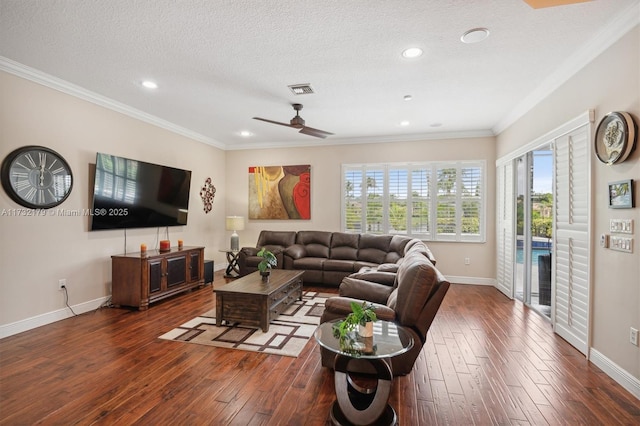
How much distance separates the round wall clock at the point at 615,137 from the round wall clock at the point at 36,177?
5.57 meters

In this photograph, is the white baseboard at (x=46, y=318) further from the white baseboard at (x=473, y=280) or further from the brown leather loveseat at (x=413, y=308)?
the white baseboard at (x=473, y=280)

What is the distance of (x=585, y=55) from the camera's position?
284cm

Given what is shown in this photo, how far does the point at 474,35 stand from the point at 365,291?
98.3 inches

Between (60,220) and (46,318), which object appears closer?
(46,318)

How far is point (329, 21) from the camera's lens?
8.02ft

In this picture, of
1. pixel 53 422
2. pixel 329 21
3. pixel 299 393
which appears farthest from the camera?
pixel 329 21

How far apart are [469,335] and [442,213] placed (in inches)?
116

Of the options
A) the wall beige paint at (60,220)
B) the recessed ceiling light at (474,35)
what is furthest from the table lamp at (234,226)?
the recessed ceiling light at (474,35)

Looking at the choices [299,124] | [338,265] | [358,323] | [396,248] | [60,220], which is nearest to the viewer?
[358,323]

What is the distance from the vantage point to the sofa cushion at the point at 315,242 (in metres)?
5.97

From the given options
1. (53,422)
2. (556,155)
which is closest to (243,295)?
(53,422)

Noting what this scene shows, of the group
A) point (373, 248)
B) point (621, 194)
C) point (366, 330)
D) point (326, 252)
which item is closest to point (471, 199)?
point (373, 248)

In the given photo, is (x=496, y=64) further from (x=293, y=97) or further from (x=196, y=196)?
(x=196, y=196)

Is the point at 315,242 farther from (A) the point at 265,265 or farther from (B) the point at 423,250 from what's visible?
(B) the point at 423,250
